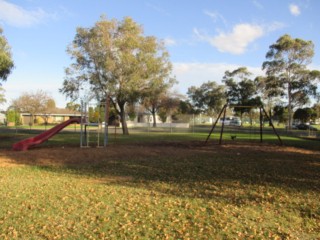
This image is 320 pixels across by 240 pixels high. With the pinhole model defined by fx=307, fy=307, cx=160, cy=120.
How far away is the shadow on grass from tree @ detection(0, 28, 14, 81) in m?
10.0

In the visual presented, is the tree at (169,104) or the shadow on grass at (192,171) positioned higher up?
the tree at (169,104)

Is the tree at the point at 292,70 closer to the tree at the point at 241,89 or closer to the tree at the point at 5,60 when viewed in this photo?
the tree at the point at 241,89

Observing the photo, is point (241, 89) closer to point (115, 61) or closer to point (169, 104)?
point (169, 104)

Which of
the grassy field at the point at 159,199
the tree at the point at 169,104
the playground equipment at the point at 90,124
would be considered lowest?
the grassy field at the point at 159,199

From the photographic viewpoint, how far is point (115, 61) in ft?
90.2

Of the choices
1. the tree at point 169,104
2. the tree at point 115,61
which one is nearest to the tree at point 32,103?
the tree at point 169,104

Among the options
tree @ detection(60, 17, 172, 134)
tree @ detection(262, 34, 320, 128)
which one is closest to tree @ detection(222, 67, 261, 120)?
tree @ detection(262, 34, 320, 128)

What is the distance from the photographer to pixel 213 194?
24.1 ft

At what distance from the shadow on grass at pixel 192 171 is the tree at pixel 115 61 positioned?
13.0m

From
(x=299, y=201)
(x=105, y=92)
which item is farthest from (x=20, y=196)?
(x=105, y=92)

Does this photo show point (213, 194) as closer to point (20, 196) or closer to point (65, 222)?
point (65, 222)

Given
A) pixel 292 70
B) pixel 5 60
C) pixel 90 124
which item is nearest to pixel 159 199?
pixel 90 124

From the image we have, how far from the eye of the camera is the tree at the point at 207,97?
82062 mm

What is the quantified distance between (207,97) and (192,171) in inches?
2935
